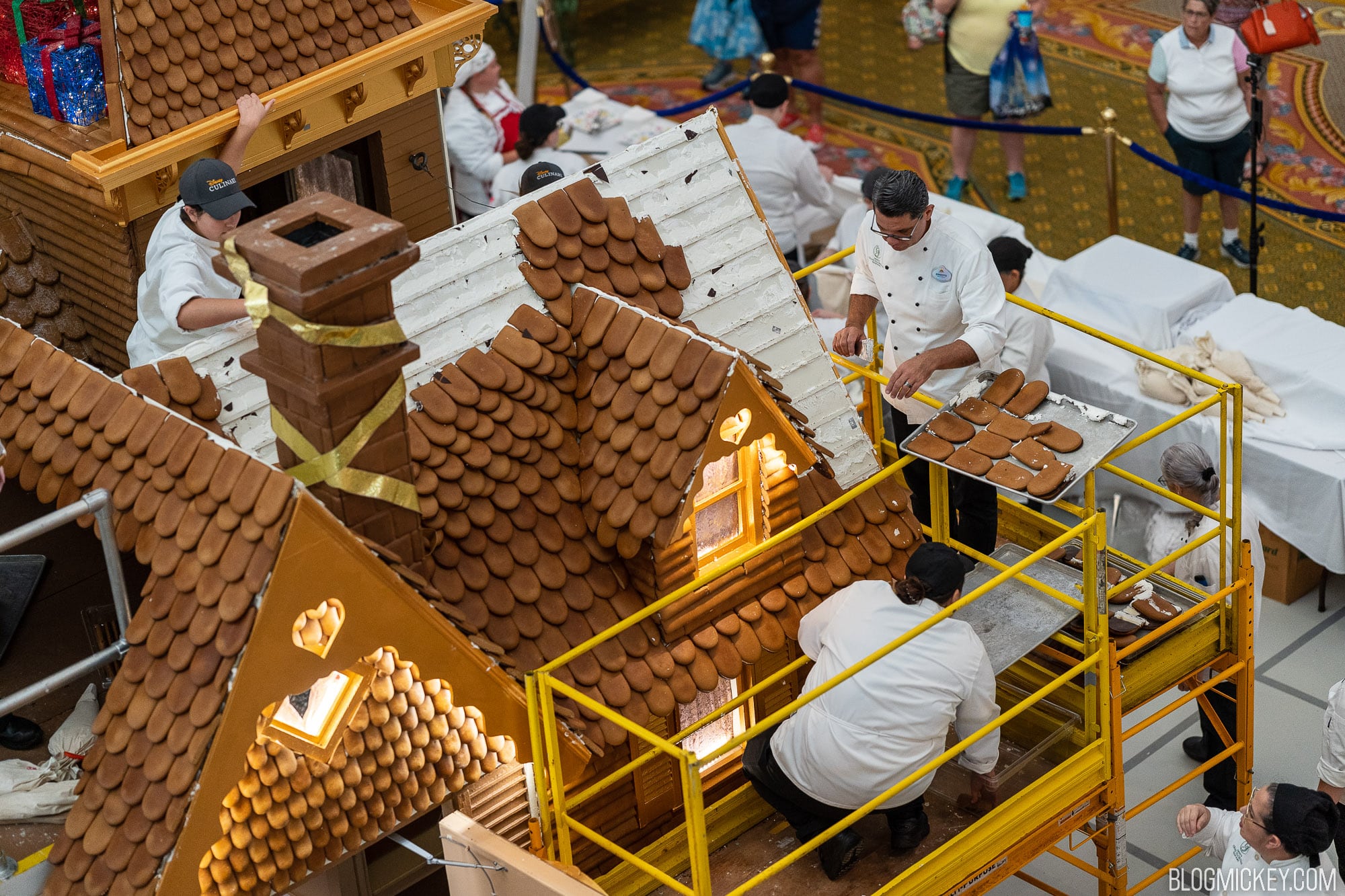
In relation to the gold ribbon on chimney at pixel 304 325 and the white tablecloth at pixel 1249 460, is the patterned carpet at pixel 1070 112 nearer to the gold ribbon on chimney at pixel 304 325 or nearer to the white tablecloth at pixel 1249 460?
the white tablecloth at pixel 1249 460

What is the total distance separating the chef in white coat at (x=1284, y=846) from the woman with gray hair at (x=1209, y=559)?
1.50 metres

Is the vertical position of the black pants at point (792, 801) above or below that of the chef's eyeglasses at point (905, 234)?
below

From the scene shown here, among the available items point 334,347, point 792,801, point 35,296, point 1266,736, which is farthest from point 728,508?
point 1266,736

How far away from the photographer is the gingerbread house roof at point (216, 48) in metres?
8.21

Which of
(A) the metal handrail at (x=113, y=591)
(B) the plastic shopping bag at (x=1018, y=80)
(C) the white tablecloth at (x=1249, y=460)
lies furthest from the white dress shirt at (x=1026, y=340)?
(A) the metal handrail at (x=113, y=591)

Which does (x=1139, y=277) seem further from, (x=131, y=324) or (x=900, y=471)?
(x=131, y=324)

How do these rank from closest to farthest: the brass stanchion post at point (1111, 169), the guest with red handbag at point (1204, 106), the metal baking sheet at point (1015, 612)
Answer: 1. the metal baking sheet at point (1015, 612)
2. the guest with red handbag at point (1204, 106)
3. the brass stanchion post at point (1111, 169)

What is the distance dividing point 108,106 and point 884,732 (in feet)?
15.5

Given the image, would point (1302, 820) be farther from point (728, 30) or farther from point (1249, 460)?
point (728, 30)

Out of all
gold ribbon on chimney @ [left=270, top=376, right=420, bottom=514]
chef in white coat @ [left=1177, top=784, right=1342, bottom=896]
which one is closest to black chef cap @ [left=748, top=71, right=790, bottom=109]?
chef in white coat @ [left=1177, top=784, right=1342, bottom=896]

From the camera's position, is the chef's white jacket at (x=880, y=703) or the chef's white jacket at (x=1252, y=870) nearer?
the chef's white jacket at (x=880, y=703)

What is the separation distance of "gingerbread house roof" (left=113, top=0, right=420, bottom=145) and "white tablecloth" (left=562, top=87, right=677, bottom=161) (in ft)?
15.5

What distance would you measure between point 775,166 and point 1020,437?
5073mm

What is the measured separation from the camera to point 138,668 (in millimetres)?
5992
